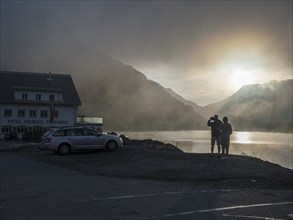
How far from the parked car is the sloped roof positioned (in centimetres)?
4642

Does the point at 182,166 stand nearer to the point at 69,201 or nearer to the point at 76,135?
the point at 69,201

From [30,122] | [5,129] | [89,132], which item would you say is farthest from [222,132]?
[30,122]

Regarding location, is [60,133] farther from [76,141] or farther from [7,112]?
[7,112]

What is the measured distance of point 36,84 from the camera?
254ft

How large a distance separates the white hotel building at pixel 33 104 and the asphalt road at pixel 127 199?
56303mm

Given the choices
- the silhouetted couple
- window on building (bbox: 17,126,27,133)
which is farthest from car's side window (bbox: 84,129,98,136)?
window on building (bbox: 17,126,27,133)

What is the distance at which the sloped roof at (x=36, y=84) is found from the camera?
245 ft

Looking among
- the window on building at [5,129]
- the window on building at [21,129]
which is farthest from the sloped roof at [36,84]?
the window on building at [21,129]

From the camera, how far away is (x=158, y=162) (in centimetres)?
2177

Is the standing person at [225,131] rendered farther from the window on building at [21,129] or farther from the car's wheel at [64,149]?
the window on building at [21,129]

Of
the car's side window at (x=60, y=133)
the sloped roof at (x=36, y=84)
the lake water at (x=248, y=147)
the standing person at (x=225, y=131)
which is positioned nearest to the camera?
the standing person at (x=225, y=131)

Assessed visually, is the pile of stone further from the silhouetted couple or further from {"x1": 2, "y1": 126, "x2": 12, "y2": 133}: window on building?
{"x1": 2, "y1": 126, "x2": 12, "y2": 133}: window on building

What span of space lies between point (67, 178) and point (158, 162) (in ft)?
19.1

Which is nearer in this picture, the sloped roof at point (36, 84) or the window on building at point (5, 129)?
the window on building at point (5, 129)
